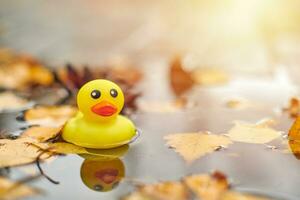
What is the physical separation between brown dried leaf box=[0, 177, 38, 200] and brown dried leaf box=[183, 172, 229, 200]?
1.22 feet

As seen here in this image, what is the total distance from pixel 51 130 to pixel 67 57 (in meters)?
1.21

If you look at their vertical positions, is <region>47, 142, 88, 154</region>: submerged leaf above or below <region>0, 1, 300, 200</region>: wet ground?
above

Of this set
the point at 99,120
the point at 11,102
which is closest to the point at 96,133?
the point at 99,120

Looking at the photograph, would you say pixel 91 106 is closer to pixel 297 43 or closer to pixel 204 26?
pixel 297 43

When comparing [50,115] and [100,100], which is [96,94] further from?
[50,115]

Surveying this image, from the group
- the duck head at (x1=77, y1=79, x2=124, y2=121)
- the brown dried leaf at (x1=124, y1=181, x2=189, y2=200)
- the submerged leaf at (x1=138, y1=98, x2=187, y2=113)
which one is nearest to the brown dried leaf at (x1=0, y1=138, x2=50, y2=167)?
the duck head at (x1=77, y1=79, x2=124, y2=121)

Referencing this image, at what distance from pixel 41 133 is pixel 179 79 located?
887mm

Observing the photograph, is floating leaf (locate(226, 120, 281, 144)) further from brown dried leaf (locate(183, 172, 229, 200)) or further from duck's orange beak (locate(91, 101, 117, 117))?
duck's orange beak (locate(91, 101, 117, 117))

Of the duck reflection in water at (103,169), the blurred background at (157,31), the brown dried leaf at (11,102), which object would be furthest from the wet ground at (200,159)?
the blurred background at (157,31)

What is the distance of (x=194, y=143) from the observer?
57.7 inches

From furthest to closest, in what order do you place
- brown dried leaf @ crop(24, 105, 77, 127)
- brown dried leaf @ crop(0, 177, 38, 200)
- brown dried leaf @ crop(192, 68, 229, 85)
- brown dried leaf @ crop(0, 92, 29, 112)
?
brown dried leaf @ crop(192, 68, 229, 85)
brown dried leaf @ crop(0, 92, 29, 112)
brown dried leaf @ crop(24, 105, 77, 127)
brown dried leaf @ crop(0, 177, 38, 200)

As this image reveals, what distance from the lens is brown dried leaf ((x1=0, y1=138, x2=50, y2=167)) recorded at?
4.38ft

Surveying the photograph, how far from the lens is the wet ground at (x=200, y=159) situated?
4.09ft

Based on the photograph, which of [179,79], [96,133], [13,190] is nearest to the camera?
[13,190]
